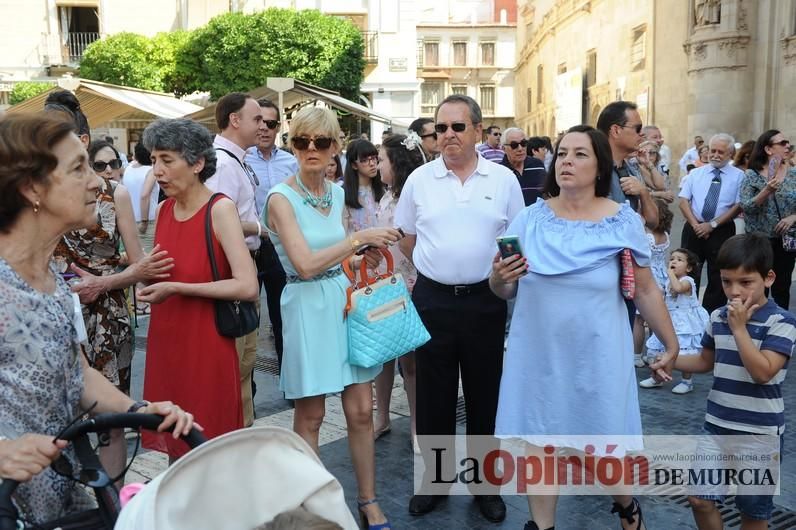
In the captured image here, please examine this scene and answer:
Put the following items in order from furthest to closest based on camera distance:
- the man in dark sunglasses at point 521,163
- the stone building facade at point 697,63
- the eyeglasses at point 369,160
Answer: the stone building facade at point 697,63, the man in dark sunglasses at point 521,163, the eyeglasses at point 369,160

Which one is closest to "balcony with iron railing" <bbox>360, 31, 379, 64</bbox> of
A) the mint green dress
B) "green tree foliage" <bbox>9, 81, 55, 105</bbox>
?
"green tree foliage" <bbox>9, 81, 55, 105</bbox>

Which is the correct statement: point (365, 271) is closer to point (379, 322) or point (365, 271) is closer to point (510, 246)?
point (379, 322)

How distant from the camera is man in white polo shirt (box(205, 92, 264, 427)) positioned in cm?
503

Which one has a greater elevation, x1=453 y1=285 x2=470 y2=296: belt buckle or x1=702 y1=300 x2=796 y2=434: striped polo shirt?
x1=453 y1=285 x2=470 y2=296: belt buckle

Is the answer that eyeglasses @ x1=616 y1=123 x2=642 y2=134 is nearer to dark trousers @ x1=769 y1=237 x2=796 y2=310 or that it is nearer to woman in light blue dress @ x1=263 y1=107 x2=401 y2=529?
woman in light blue dress @ x1=263 y1=107 x2=401 y2=529

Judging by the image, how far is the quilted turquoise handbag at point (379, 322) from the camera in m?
3.64

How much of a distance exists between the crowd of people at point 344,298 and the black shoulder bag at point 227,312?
0.04 feet

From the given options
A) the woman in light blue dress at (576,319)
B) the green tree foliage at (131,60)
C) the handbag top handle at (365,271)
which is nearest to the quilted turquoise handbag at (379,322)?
the handbag top handle at (365,271)

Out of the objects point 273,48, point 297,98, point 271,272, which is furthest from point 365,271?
point 273,48

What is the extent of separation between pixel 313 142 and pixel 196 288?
36.7 inches

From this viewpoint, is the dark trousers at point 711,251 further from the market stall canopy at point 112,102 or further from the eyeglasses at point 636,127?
the market stall canopy at point 112,102

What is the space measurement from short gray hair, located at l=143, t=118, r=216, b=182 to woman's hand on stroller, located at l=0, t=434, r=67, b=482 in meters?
1.76

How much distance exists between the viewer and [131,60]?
35031 millimetres

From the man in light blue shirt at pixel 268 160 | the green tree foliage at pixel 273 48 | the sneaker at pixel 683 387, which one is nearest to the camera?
the sneaker at pixel 683 387
